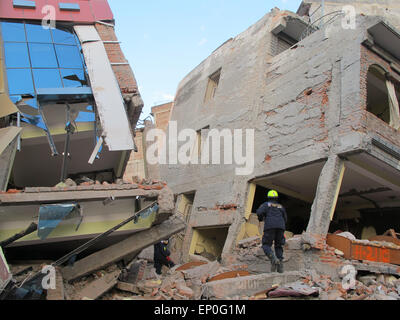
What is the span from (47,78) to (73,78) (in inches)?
26.1

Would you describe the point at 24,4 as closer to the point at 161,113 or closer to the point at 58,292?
the point at 58,292

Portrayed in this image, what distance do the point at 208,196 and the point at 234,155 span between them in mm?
1769

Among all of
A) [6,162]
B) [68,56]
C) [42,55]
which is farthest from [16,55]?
[6,162]

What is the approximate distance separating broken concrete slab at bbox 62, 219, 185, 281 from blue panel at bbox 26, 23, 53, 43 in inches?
260

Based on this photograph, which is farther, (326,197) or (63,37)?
(63,37)

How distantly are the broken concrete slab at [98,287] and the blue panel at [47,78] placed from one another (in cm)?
507

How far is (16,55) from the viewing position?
1116cm

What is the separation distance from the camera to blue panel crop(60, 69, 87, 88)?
10.9 meters

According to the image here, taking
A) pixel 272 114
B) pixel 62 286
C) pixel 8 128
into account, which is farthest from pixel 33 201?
pixel 272 114

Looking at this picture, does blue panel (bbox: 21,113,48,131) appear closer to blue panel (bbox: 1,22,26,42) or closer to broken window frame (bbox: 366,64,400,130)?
blue panel (bbox: 1,22,26,42)

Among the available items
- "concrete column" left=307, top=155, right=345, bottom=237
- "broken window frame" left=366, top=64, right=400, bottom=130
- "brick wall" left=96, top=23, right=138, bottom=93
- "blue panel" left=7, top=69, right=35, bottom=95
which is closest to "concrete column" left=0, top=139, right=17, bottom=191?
"blue panel" left=7, top=69, right=35, bottom=95

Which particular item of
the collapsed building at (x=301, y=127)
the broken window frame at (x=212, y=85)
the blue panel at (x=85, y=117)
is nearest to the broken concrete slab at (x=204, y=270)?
the collapsed building at (x=301, y=127)

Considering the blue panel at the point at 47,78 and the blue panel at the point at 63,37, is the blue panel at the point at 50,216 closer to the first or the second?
the blue panel at the point at 47,78

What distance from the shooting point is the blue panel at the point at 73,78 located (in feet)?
35.6
